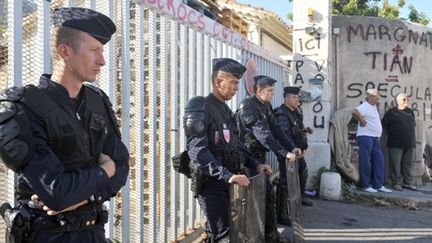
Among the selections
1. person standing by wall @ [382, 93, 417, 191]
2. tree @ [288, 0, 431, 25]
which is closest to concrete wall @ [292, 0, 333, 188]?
person standing by wall @ [382, 93, 417, 191]

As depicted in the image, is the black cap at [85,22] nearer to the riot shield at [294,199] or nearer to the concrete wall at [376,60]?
the riot shield at [294,199]

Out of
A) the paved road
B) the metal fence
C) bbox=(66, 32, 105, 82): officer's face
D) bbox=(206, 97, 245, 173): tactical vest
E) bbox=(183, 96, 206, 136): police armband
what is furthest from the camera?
the paved road

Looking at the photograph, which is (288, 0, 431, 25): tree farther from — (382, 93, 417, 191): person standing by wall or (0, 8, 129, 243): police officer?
(0, 8, 129, 243): police officer

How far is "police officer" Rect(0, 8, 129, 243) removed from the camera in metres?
1.74

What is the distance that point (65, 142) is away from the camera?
1874 mm

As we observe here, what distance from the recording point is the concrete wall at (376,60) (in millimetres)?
9656

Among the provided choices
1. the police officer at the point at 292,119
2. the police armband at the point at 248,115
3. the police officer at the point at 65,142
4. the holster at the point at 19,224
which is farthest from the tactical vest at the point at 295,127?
the holster at the point at 19,224

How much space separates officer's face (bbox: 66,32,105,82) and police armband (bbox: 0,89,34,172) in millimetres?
300

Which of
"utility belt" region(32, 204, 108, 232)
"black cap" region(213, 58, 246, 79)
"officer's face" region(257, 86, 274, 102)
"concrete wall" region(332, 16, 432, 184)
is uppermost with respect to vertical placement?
"concrete wall" region(332, 16, 432, 184)

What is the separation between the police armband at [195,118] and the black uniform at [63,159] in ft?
4.15

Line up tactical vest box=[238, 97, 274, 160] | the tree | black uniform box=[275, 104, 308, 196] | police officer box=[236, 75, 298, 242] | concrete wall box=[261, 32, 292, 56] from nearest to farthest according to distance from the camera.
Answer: police officer box=[236, 75, 298, 242]
tactical vest box=[238, 97, 274, 160]
black uniform box=[275, 104, 308, 196]
concrete wall box=[261, 32, 292, 56]
the tree

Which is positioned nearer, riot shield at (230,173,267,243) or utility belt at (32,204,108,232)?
utility belt at (32,204,108,232)

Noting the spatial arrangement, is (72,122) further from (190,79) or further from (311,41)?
(311,41)

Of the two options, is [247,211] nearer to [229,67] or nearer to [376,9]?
[229,67]
